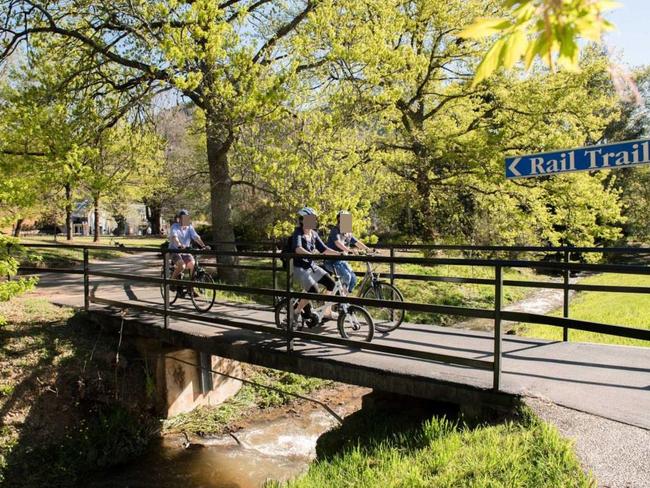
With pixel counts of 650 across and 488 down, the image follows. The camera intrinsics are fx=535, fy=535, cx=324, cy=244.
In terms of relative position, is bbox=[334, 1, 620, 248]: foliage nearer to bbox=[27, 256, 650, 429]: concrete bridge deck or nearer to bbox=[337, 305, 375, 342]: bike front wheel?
bbox=[337, 305, 375, 342]: bike front wheel

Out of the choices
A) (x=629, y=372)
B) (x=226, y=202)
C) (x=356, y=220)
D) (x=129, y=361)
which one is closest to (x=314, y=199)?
(x=356, y=220)

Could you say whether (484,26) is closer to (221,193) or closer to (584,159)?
(584,159)

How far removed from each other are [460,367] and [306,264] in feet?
7.86

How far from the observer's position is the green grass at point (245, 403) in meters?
8.97

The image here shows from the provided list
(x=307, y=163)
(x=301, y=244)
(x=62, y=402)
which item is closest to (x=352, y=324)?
(x=301, y=244)

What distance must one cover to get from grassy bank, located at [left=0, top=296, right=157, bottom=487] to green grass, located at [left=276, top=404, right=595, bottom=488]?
4.28 meters

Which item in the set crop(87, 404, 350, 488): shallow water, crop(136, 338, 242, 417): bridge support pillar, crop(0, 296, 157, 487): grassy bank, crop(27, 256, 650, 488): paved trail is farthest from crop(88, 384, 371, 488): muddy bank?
crop(27, 256, 650, 488): paved trail

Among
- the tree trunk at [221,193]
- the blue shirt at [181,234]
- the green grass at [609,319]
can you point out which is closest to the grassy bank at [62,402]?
the blue shirt at [181,234]

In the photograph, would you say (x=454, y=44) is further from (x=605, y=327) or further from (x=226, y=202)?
(x=605, y=327)

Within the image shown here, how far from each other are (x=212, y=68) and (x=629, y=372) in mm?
10474

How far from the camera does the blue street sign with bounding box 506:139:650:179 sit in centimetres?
485

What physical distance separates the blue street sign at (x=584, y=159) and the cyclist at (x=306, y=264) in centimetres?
252

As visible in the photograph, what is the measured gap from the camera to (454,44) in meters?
19.6

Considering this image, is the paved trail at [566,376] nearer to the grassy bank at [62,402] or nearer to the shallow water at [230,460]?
the grassy bank at [62,402]
